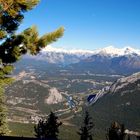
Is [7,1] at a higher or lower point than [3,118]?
higher

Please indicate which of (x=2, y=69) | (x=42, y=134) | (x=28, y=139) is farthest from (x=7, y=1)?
(x=42, y=134)

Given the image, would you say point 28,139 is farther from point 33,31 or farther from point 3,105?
point 3,105

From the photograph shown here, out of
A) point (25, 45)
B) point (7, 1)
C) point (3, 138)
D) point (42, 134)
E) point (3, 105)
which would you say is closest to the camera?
point (3, 138)

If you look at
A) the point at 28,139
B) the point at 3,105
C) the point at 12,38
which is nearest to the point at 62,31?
the point at 12,38

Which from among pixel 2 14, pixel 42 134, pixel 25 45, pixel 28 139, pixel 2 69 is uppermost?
pixel 2 14

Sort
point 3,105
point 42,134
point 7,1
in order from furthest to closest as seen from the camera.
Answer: point 42,134 → point 3,105 → point 7,1

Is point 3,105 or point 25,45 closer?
point 25,45
